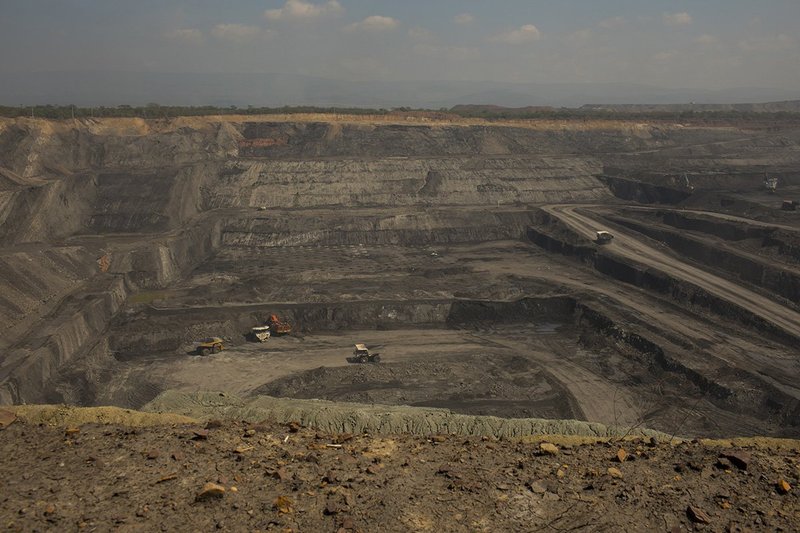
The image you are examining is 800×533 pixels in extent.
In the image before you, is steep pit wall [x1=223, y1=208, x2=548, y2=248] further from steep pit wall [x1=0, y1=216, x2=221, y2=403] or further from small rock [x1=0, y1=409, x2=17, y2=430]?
small rock [x1=0, y1=409, x2=17, y2=430]

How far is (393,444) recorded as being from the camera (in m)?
11.8

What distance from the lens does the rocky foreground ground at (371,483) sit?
28.7 ft

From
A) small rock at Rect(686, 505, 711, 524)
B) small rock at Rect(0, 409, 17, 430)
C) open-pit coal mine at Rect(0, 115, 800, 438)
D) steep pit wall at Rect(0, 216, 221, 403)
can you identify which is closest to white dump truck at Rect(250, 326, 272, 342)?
open-pit coal mine at Rect(0, 115, 800, 438)

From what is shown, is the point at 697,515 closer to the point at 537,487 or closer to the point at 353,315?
the point at 537,487

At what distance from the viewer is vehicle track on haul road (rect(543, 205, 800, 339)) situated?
29.2 m

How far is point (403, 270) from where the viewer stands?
4150 cm

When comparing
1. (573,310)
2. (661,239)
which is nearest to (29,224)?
(573,310)

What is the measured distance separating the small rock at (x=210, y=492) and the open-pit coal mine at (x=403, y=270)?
7.43m

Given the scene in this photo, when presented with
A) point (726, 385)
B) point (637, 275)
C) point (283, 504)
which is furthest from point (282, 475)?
point (637, 275)

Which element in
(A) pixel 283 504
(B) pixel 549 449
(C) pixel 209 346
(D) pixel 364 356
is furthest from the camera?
(C) pixel 209 346

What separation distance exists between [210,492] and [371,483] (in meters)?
2.71

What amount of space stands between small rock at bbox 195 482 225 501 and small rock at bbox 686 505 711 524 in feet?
24.8

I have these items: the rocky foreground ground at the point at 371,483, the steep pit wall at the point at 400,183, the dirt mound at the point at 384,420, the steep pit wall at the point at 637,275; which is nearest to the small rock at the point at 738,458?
the rocky foreground ground at the point at 371,483

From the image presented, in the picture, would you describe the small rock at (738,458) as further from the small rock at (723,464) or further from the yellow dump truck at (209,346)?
the yellow dump truck at (209,346)
